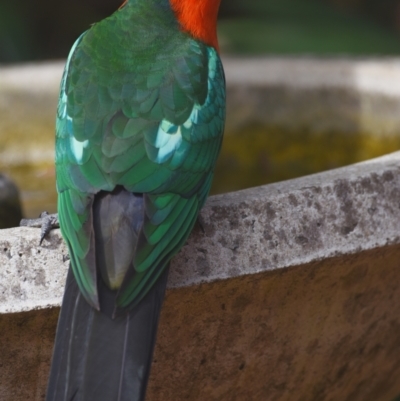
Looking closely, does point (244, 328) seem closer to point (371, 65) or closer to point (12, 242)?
point (12, 242)

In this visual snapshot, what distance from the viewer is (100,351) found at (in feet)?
5.24

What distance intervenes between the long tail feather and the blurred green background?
3648mm

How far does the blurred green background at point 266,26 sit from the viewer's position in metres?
5.13

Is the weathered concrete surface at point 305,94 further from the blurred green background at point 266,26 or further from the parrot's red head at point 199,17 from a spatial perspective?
the blurred green background at point 266,26

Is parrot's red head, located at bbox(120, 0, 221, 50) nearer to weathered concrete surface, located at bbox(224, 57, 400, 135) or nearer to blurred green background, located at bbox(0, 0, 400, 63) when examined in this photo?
weathered concrete surface, located at bbox(224, 57, 400, 135)

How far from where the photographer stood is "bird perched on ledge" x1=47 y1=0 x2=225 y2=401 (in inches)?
62.7

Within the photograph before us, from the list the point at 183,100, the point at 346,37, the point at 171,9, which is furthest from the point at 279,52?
the point at 183,100

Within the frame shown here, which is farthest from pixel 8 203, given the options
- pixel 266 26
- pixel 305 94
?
pixel 266 26

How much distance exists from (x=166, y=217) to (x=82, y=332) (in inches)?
11.5

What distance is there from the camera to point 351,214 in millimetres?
1883

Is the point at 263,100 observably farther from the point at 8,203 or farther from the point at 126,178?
the point at 126,178

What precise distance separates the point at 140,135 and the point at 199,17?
621 mm

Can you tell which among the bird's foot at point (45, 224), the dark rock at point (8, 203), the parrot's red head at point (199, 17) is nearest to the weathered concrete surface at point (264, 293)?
the bird's foot at point (45, 224)

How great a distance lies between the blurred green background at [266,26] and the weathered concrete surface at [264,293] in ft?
10.5
